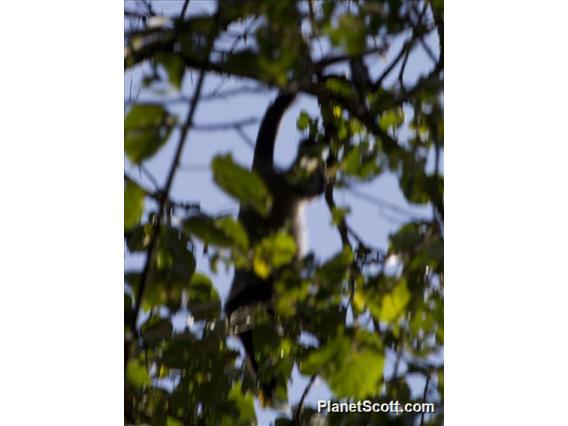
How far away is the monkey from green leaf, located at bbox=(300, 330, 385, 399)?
144 millimetres

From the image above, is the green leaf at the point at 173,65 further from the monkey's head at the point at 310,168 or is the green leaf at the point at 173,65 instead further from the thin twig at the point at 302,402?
the thin twig at the point at 302,402

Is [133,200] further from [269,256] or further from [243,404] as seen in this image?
[243,404]

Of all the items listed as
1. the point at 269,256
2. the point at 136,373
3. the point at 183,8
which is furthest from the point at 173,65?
the point at 136,373

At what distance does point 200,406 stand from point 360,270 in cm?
36

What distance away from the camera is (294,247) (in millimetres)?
1755

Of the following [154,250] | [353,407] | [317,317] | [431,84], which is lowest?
[353,407]

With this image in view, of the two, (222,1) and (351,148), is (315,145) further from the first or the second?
(222,1)

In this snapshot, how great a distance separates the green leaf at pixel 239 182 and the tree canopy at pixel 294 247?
0.01 m

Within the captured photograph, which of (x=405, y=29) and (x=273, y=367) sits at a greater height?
(x=405, y=29)

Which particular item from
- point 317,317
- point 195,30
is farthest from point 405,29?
point 317,317

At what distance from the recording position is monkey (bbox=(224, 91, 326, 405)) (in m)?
1.73

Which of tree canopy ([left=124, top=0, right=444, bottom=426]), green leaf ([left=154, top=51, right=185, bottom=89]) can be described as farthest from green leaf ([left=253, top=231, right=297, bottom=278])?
green leaf ([left=154, top=51, right=185, bottom=89])

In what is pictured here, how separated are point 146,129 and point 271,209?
0.77ft

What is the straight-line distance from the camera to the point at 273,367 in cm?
182
